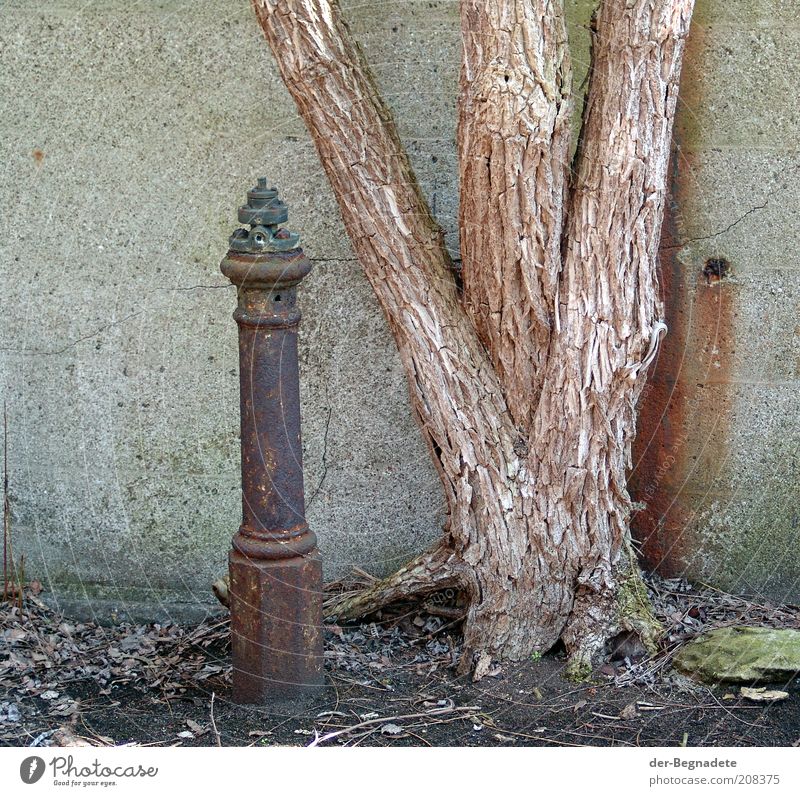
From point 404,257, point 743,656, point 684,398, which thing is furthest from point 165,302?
point 743,656

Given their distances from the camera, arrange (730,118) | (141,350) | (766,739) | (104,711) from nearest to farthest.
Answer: (766,739) → (104,711) → (730,118) → (141,350)

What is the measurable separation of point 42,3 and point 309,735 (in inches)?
93.5

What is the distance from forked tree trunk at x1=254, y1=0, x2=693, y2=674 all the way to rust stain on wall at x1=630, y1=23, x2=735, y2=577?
0.48 metres

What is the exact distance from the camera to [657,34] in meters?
2.64

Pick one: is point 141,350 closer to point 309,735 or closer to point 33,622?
point 33,622

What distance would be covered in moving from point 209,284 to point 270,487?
3.29 feet

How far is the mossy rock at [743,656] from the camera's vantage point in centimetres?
281

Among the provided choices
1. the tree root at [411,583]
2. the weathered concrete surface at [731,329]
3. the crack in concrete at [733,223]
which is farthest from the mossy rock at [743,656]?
the crack in concrete at [733,223]

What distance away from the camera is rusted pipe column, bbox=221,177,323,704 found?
2572mm

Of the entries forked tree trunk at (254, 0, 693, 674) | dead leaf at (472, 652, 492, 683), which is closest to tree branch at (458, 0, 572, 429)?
forked tree trunk at (254, 0, 693, 674)

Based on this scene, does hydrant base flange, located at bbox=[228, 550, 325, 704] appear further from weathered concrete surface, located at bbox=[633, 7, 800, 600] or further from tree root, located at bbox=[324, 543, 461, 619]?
weathered concrete surface, located at bbox=[633, 7, 800, 600]

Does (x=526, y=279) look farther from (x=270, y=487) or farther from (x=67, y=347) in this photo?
(x=67, y=347)

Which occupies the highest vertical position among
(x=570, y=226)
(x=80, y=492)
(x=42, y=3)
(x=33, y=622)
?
(x=42, y=3)

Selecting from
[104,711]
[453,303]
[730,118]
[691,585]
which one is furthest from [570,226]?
[104,711]
